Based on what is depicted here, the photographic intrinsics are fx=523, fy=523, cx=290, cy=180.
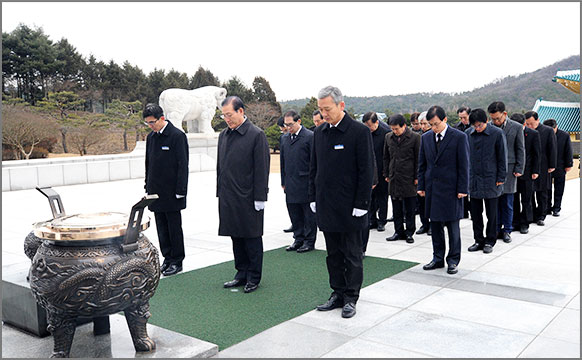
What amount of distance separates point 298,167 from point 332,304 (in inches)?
101

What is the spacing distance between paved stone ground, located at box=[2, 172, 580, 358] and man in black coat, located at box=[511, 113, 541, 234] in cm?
26

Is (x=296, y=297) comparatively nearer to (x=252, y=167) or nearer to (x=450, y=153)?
(x=252, y=167)

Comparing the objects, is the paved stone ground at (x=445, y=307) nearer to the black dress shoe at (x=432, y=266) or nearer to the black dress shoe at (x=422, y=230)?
the black dress shoe at (x=432, y=266)

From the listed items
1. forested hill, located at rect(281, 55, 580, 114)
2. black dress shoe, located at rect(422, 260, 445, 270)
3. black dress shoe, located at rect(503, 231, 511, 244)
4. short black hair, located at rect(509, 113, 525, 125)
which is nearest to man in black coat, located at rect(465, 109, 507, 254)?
black dress shoe, located at rect(503, 231, 511, 244)

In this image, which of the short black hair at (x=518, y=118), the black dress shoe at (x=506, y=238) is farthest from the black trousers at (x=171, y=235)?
the short black hair at (x=518, y=118)

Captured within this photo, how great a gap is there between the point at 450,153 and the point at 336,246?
176cm

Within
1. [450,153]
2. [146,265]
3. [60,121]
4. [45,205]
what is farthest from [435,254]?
[60,121]

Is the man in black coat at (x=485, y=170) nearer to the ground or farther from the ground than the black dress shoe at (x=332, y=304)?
farther from the ground

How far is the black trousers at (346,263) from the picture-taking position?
3.94 m

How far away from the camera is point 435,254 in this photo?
5277 millimetres

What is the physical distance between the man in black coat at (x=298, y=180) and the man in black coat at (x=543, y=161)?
376 cm

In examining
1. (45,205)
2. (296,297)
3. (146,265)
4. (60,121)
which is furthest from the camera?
(60,121)

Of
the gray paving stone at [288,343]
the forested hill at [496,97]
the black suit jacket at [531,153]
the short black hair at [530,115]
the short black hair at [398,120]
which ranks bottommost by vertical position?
the gray paving stone at [288,343]

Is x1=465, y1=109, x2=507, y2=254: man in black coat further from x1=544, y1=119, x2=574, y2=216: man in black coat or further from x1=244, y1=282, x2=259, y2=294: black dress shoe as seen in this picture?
x1=544, y1=119, x2=574, y2=216: man in black coat
